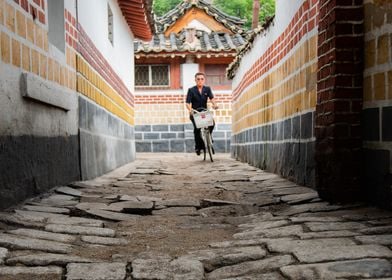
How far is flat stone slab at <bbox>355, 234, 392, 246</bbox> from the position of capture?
212 centimetres

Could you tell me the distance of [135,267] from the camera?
1.96 m

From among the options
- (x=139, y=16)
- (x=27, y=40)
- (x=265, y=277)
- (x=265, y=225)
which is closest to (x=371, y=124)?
(x=265, y=225)

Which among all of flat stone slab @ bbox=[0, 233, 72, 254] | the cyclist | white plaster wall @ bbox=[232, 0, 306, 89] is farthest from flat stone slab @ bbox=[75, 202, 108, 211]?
the cyclist

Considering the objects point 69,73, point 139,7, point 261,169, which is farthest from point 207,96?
point 69,73

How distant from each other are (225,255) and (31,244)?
2.99 ft

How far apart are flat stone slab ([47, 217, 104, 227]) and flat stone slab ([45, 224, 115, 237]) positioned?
10cm

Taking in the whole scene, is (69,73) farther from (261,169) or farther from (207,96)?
(207,96)

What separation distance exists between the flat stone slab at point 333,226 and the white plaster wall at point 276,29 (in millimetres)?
2722

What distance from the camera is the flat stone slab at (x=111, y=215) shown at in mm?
3195

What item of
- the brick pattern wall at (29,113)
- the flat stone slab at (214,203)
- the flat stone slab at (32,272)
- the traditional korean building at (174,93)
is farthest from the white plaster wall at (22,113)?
the traditional korean building at (174,93)

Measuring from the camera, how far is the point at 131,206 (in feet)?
11.8

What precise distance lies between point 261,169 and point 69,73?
3413 mm

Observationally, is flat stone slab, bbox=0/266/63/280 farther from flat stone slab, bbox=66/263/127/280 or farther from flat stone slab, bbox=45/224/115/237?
flat stone slab, bbox=45/224/115/237

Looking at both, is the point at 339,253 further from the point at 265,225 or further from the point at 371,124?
the point at 371,124
